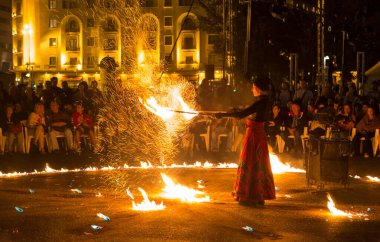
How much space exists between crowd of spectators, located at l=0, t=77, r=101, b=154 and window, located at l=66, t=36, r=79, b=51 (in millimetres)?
67282

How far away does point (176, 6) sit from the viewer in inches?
3246

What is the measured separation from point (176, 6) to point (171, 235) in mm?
76382

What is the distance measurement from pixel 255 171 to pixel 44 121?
964 cm

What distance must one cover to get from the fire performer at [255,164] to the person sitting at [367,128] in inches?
318

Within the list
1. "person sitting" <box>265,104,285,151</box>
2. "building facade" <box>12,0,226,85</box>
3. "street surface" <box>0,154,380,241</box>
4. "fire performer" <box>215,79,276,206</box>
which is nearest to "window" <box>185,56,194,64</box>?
"building facade" <box>12,0,226,85</box>

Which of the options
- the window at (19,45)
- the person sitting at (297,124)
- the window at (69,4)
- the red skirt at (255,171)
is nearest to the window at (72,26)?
the window at (69,4)

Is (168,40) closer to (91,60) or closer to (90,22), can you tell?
(90,22)

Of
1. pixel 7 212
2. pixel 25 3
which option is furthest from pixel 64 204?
pixel 25 3

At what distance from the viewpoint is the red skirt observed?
378 inches

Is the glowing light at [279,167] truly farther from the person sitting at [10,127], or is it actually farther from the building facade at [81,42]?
the building facade at [81,42]

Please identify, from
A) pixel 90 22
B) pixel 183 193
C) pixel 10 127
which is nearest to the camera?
pixel 183 193

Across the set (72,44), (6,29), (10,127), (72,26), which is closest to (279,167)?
(10,127)

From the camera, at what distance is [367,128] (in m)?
17.2

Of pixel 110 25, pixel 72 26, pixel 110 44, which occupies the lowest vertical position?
pixel 110 44
